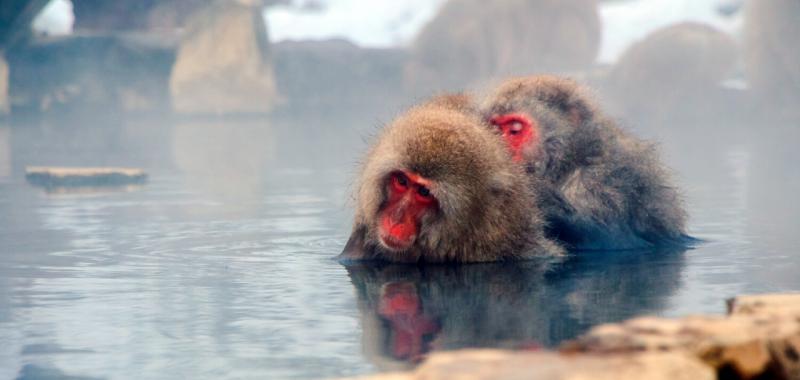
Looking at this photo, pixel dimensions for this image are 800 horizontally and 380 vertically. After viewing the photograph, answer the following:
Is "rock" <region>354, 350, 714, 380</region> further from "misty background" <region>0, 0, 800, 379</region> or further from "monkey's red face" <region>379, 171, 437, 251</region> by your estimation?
"monkey's red face" <region>379, 171, 437, 251</region>

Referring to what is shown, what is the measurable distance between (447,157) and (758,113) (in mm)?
16987

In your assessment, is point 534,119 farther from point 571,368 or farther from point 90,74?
point 90,74

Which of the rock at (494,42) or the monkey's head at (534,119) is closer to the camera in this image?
the monkey's head at (534,119)

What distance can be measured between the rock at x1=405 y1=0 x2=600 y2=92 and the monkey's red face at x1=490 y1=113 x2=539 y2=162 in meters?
17.2

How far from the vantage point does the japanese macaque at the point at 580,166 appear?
5.54 m

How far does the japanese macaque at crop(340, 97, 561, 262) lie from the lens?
4812 mm

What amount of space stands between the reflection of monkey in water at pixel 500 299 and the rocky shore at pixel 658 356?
0.70 metres

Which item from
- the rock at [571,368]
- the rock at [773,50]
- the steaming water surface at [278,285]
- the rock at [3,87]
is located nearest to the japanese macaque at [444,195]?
the steaming water surface at [278,285]

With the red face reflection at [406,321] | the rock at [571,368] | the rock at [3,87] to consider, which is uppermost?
the rock at [3,87]

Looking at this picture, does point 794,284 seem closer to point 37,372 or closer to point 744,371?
point 744,371

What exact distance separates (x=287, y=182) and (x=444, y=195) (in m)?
5.23

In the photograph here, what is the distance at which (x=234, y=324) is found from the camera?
12.1ft

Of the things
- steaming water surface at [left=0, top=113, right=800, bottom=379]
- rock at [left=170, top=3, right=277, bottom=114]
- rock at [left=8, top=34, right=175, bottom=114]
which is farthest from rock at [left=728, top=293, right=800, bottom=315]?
rock at [left=8, top=34, right=175, bottom=114]

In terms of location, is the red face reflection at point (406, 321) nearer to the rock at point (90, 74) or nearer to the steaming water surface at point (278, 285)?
the steaming water surface at point (278, 285)
